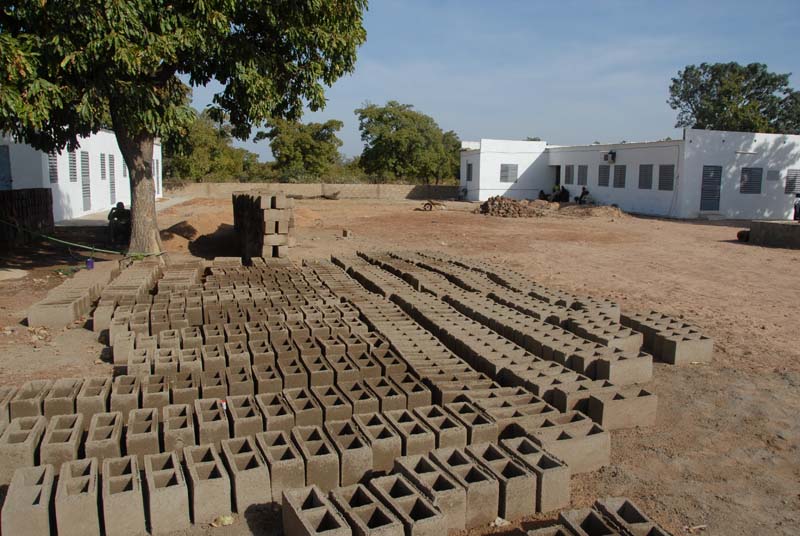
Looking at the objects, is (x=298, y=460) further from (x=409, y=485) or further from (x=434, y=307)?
(x=434, y=307)

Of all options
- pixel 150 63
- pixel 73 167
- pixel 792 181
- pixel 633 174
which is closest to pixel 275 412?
pixel 150 63

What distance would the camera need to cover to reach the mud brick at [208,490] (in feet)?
12.0

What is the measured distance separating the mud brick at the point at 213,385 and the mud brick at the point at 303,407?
1.74ft

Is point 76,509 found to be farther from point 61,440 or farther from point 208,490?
point 61,440

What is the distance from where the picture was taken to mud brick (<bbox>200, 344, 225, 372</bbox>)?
567 cm

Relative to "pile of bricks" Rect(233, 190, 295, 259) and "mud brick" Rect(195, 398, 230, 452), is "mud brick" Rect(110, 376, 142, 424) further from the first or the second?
"pile of bricks" Rect(233, 190, 295, 259)

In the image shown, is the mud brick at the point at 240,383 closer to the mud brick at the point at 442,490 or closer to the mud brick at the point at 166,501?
the mud brick at the point at 166,501

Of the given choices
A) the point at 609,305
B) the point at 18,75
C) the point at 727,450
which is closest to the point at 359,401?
the point at 727,450

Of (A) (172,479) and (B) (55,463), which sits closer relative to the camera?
(A) (172,479)

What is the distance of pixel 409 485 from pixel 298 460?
29.3 inches

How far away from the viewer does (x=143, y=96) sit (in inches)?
398

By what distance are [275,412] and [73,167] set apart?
2042 centimetres

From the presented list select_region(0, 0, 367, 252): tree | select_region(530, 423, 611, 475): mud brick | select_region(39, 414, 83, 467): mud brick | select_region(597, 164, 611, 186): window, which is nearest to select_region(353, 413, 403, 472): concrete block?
select_region(530, 423, 611, 475): mud brick

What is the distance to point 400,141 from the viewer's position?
4247cm
